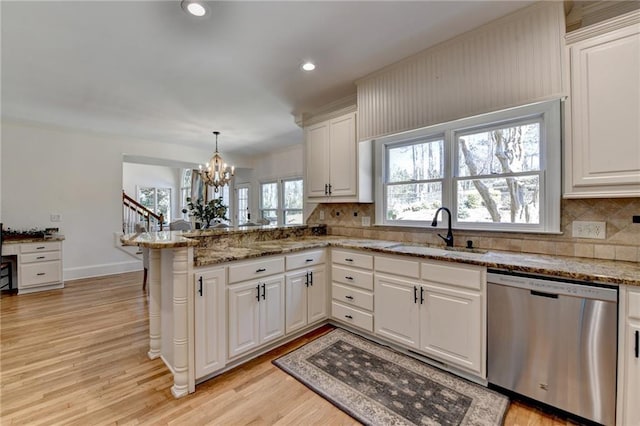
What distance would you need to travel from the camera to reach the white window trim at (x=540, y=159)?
2.09 metres

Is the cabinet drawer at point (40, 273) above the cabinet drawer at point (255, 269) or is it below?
below

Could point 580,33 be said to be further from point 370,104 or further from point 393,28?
point 370,104

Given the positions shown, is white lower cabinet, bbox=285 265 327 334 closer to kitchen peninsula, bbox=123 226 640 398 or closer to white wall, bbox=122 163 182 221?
kitchen peninsula, bbox=123 226 640 398

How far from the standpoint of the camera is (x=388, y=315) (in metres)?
2.45

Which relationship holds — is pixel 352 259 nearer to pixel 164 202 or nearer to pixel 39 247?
pixel 39 247

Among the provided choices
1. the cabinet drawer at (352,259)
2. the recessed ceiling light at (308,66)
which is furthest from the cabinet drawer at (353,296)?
the recessed ceiling light at (308,66)

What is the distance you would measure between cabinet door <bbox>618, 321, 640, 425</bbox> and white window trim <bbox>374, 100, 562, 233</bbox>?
0.84m

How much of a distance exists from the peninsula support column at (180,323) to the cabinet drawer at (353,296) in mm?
1483

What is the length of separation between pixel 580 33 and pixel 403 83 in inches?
49.1

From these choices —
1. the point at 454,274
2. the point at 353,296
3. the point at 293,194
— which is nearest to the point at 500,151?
the point at 454,274

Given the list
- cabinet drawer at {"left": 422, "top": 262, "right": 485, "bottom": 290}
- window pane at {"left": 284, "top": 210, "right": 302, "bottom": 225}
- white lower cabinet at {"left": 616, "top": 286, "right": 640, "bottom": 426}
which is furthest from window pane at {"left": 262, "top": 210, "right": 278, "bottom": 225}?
white lower cabinet at {"left": 616, "top": 286, "right": 640, "bottom": 426}

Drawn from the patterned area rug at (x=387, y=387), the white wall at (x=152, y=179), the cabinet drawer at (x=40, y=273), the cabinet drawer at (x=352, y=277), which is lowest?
the patterned area rug at (x=387, y=387)

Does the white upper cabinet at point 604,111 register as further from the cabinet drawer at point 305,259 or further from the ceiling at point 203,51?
the cabinet drawer at point 305,259

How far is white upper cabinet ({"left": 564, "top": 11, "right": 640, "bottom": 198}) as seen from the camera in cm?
166
